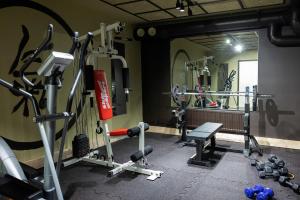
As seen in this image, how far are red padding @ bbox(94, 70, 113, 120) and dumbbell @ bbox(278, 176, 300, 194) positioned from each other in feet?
7.88

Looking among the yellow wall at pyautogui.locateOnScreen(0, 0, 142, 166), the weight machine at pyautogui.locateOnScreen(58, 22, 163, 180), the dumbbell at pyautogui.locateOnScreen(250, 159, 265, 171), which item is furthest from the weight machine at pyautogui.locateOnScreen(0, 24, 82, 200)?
the dumbbell at pyautogui.locateOnScreen(250, 159, 265, 171)

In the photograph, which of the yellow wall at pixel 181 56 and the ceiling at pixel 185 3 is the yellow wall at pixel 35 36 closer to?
the ceiling at pixel 185 3

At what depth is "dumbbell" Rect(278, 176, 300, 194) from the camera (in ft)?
8.96

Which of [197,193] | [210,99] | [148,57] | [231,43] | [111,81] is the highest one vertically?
[231,43]

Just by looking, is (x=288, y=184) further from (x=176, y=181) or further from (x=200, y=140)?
(x=176, y=181)

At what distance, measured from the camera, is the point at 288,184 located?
289cm

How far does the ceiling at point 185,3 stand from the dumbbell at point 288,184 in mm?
2862

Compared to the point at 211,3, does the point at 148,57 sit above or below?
below

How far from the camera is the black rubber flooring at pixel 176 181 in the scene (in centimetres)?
276

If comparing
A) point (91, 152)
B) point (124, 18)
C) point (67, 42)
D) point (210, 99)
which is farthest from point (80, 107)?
point (210, 99)

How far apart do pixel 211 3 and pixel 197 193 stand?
10.3 ft

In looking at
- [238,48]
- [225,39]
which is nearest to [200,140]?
[225,39]

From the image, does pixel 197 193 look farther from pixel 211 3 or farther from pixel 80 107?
pixel 211 3

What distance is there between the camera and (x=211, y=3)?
4164 mm
